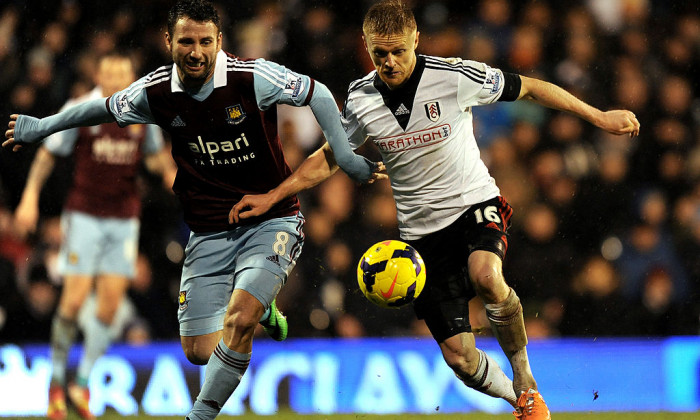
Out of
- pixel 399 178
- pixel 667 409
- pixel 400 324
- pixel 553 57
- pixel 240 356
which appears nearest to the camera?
pixel 240 356

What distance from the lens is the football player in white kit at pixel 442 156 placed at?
215 inches

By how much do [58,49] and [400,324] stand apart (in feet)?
13.9

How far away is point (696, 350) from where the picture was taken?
7941 millimetres

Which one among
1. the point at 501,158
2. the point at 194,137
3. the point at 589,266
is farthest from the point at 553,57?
the point at 194,137

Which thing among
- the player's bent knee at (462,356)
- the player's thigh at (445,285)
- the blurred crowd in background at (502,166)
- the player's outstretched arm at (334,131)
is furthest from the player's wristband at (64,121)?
the blurred crowd in background at (502,166)

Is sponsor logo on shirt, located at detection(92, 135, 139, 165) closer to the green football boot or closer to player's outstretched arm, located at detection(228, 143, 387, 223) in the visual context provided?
the green football boot

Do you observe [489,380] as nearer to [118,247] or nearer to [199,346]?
[199,346]

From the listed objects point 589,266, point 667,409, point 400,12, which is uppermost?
point 400,12

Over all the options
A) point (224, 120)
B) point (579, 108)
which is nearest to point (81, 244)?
point (224, 120)

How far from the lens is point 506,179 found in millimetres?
9125

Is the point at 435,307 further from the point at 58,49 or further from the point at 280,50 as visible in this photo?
the point at 58,49

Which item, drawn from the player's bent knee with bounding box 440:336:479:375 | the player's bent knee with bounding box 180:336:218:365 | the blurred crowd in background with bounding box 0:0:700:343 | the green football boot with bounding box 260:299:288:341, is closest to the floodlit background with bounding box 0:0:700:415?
the blurred crowd in background with bounding box 0:0:700:343

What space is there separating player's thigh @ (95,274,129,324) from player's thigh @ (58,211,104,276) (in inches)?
4.3

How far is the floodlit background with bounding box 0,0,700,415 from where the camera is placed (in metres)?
8.65
